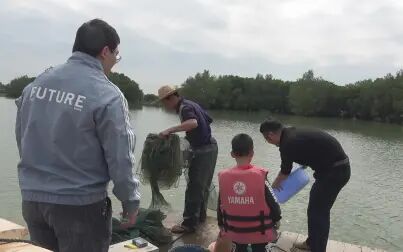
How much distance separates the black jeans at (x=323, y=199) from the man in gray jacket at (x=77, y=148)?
2.77m

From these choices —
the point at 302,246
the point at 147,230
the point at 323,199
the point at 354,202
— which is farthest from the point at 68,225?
the point at 354,202

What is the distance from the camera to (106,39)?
2.47m

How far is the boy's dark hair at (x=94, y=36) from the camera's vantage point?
2455 mm

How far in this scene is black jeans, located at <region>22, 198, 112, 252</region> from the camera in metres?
2.37

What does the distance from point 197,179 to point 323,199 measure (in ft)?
4.82

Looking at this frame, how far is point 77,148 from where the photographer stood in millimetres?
2344

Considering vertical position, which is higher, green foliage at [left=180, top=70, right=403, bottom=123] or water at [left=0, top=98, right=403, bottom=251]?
green foliage at [left=180, top=70, right=403, bottom=123]

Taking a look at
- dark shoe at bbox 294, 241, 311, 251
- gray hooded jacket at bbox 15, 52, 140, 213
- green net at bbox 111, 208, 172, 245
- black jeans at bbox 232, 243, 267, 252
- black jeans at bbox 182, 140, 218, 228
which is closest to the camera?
gray hooded jacket at bbox 15, 52, 140, 213

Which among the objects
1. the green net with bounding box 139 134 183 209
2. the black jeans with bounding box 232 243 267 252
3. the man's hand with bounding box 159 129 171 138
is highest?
the man's hand with bounding box 159 129 171 138

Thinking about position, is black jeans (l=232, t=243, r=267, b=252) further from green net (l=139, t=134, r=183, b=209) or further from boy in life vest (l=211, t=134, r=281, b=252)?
green net (l=139, t=134, r=183, b=209)

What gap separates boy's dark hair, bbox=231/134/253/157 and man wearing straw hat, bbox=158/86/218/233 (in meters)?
1.64

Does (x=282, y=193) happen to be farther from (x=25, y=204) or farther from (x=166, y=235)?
(x=25, y=204)

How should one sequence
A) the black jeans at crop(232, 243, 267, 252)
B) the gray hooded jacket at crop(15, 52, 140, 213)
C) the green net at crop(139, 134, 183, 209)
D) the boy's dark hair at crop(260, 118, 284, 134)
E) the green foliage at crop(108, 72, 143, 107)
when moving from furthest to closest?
the green foliage at crop(108, 72, 143, 107) → the green net at crop(139, 134, 183, 209) → the boy's dark hair at crop(260, 118, 284, 134) → the black jeans at crop(232, 243, 267, 252) → the gray hooded jacket at crop(15, 52, 140, 213)

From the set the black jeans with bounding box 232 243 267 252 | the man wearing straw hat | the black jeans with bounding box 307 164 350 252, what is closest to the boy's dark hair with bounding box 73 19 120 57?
the black jeans with bounding box 232 243 267 252
